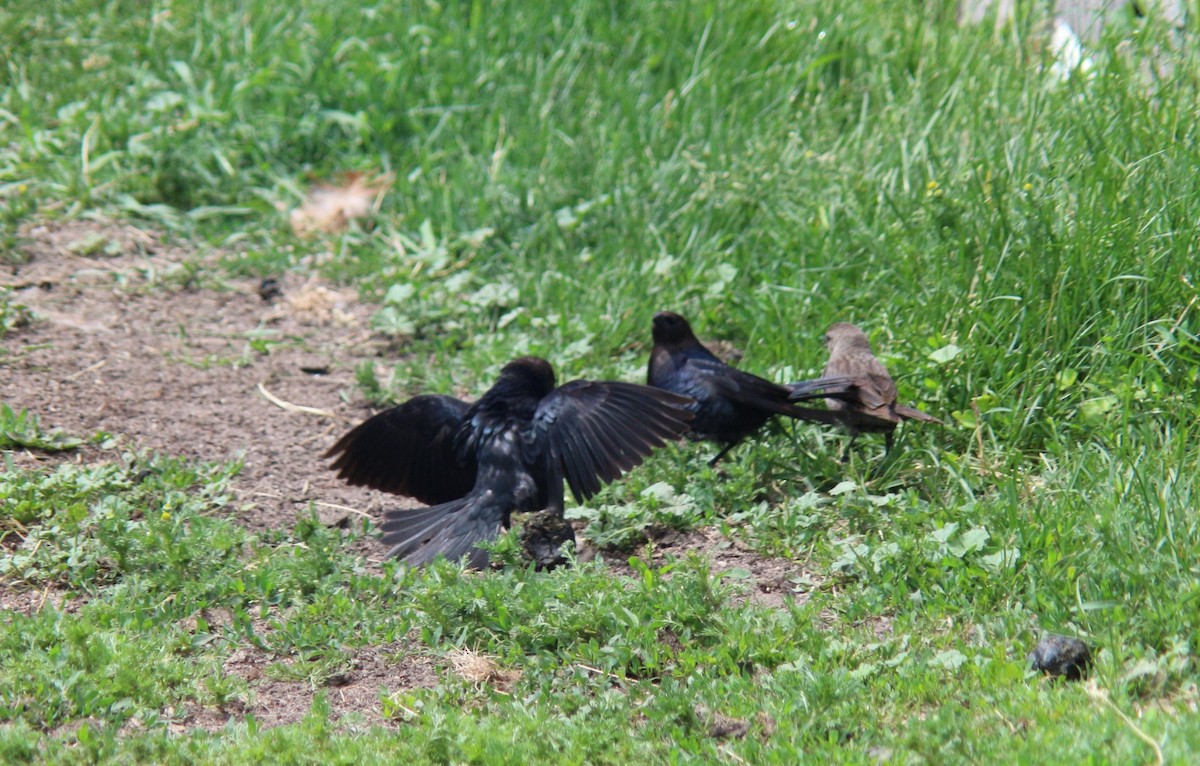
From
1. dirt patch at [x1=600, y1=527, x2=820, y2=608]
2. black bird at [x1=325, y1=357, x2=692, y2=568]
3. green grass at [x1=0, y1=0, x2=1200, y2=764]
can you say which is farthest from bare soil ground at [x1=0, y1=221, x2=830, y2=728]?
black bird at [x1=325, y1=357, x2=692, y2=568]

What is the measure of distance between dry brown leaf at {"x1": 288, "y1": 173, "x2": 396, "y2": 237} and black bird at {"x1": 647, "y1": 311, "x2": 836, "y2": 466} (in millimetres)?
2958

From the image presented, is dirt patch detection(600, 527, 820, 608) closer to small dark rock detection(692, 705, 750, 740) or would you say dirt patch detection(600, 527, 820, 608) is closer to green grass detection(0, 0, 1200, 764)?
green grass detection(0, 0, 1200, 764)

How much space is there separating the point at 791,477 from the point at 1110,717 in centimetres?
209

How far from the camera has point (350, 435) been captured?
5270 millimetres

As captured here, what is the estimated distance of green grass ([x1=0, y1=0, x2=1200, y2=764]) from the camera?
3678mm

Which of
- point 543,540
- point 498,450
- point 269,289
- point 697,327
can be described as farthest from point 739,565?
point 269,289

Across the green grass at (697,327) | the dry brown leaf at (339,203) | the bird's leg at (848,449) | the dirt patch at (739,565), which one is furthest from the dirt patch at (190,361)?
the bird's leg at (848,449)

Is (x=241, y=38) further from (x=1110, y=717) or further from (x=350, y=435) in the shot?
(x=1110, y=717)

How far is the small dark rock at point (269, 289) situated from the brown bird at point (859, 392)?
346 centimetres

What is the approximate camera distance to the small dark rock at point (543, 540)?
4625 millimetres

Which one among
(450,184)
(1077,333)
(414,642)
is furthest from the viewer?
(450,184)

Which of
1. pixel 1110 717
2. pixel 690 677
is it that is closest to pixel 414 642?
pixel 690 677

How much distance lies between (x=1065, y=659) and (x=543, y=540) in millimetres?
1885

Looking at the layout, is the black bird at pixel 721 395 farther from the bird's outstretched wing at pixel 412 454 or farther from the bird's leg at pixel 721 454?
the bird's outstretched wing at pixel 412 454
